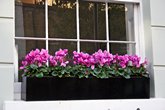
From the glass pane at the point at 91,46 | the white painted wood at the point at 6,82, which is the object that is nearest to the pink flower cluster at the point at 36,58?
the white painted wood at the point at 6,82

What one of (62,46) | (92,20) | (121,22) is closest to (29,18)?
(62,46)

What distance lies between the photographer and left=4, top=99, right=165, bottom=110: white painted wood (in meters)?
3.95

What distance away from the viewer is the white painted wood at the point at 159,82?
15.1 feet

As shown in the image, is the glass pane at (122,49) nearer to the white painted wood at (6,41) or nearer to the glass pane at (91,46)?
the glass pane at (91,46)

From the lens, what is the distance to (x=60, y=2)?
188 inches

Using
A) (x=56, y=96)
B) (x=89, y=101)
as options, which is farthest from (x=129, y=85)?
(x=56, y=96)

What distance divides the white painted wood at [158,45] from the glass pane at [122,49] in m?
0.35

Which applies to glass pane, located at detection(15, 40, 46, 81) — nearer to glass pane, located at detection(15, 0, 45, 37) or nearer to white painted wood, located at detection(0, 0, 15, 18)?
glass pane, located at detection(15, 0, 45, 37)

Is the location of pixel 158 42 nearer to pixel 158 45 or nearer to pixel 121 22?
pixel 158 45

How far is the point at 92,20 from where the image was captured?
4895 mm

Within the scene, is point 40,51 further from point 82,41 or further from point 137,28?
point 137,28

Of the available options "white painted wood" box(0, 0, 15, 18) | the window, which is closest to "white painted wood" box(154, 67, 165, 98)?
the window

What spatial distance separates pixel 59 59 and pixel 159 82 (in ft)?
4.02

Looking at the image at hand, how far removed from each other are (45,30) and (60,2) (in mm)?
412
